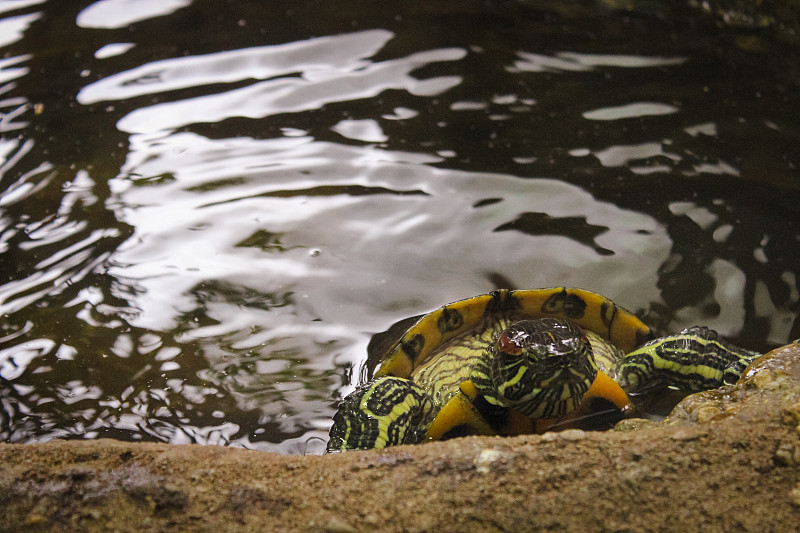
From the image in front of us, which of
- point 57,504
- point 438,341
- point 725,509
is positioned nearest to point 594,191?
point 438,341

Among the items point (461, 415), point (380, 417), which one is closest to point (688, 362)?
point (461, 415)

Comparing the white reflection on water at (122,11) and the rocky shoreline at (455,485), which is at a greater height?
the white reflection on water at (122,11)

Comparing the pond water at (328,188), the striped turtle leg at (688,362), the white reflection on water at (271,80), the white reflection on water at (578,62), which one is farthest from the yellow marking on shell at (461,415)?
the white reflection on water at (578,62)

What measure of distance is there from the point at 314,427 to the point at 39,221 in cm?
236

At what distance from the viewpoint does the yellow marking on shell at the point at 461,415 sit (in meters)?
2.62

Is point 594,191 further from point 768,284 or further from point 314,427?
point 314,427

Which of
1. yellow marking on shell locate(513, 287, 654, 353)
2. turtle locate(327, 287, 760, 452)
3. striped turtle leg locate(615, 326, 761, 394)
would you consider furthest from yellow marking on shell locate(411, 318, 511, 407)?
striped turtle leg locate(615, 326, 761, 394)

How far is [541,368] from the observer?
2.35m

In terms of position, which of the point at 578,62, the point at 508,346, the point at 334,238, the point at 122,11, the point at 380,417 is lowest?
the point at 380,417

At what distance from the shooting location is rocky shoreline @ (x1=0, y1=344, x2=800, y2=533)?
165cm

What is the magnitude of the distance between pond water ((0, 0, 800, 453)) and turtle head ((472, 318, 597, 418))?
822mm

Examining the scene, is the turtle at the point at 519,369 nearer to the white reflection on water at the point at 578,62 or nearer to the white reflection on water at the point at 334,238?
the white reflection on water at the point at 334,238

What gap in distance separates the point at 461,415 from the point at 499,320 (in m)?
0.68

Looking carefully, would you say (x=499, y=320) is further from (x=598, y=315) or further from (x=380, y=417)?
(x=380, y=417)
